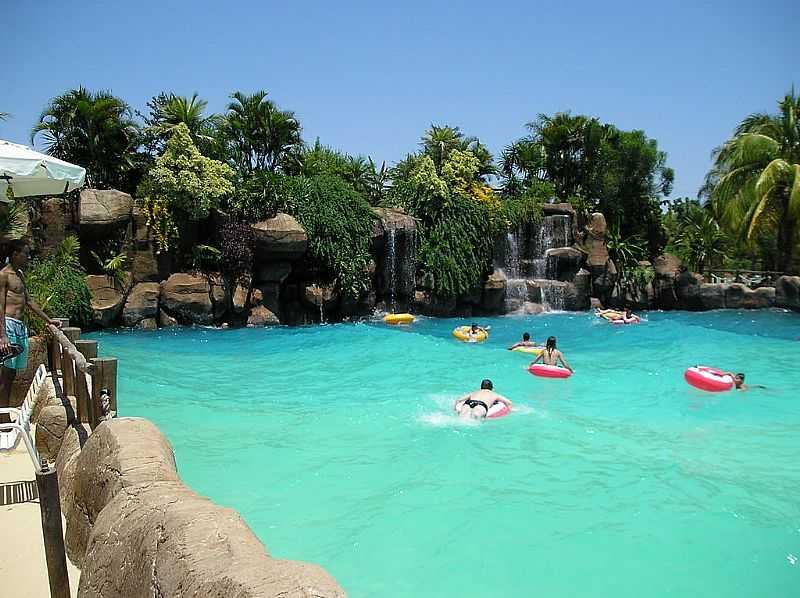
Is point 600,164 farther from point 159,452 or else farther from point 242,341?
point 159,452

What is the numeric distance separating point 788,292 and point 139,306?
24258 mm

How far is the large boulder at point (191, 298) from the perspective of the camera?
20.4 m

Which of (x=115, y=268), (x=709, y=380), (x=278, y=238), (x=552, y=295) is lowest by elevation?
(x=709, y=380)

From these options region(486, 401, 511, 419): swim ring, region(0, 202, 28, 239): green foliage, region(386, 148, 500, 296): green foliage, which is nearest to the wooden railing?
region(0, 202, 28, 239): green foliage

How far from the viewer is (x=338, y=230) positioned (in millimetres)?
22906

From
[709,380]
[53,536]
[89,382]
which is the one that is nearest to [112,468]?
[53,536]

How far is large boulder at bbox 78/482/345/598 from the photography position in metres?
2.54

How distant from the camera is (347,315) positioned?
23.5m

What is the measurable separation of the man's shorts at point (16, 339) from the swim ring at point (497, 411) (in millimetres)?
6708

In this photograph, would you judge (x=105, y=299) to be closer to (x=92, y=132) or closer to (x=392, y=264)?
(x=92, y=132)

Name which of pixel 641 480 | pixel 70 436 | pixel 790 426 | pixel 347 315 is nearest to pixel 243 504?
pixel 70 436

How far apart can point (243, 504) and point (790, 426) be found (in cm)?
893

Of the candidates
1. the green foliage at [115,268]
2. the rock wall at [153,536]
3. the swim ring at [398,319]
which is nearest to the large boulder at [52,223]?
the green foliage at [115,268]

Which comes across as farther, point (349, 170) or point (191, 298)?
point (349, 170)
